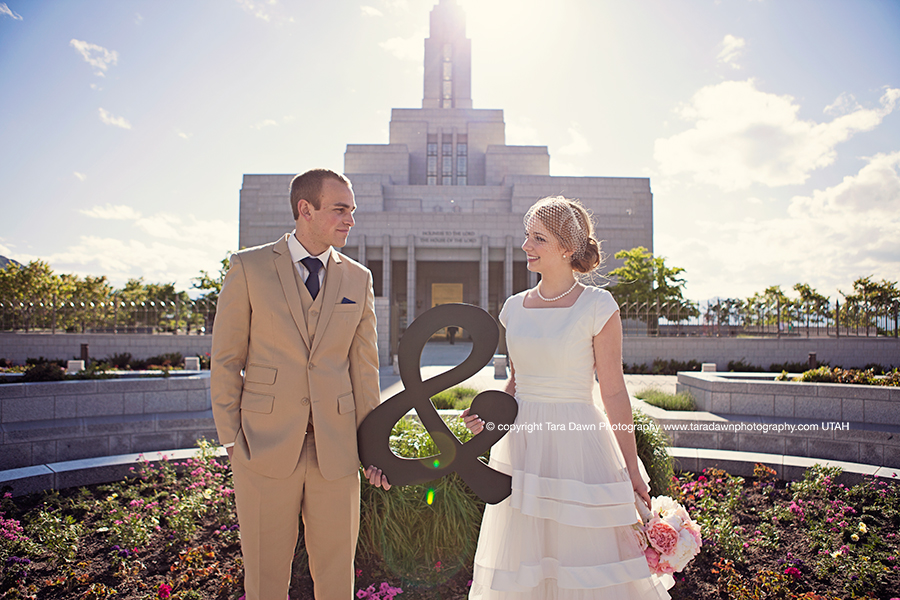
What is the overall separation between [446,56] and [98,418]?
53.4 m

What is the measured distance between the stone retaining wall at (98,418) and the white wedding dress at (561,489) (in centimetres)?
556

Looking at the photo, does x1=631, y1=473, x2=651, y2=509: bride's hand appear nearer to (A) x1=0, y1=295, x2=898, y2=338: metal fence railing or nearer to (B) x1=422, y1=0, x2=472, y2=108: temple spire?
(A) x1=0, y1=295, x2=898, y2=338: metal fence railing

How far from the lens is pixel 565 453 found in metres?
2.39

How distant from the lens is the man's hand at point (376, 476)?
98.0 inches

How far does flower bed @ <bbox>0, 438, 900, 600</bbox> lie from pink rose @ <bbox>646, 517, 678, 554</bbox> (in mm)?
1439

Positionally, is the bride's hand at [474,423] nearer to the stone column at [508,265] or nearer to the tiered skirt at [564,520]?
the tiered skirt at [564,520]

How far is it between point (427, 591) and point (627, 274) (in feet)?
73.4

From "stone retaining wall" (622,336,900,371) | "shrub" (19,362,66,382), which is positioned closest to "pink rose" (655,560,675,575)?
"shrub" (19,362,66,382)

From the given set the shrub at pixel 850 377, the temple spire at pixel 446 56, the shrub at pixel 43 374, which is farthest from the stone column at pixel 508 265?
the temple spire at pixel 446 56

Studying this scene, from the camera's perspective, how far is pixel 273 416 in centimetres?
233

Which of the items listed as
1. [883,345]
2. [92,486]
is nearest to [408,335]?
[92,486]

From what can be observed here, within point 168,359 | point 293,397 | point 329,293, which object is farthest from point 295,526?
point 168,359

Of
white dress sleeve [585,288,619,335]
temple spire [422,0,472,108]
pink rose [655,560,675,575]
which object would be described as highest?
temple spire [422,0,472,108]

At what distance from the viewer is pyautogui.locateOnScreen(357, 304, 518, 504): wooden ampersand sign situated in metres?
2.46
